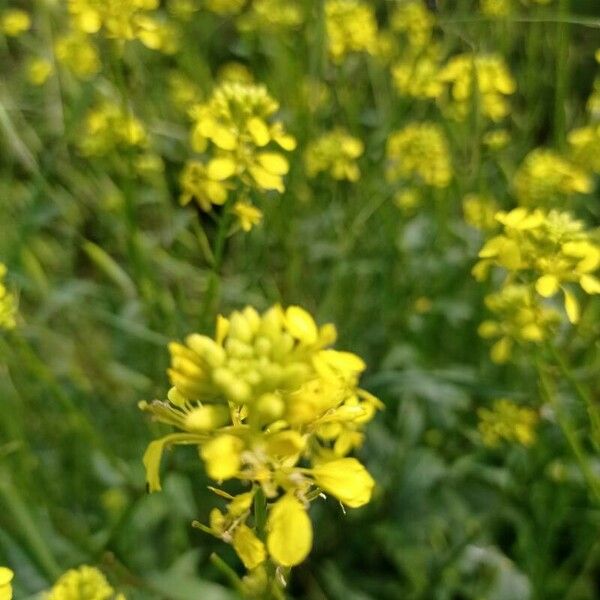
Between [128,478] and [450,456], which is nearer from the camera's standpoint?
[128,478]

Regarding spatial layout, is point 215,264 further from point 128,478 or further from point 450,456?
point 450,456

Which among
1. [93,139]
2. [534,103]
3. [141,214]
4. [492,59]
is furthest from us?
[141,214]

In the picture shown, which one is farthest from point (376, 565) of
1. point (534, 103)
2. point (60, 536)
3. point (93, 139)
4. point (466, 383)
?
point (534, 103)

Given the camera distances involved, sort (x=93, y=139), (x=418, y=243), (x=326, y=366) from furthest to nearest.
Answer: (x=418, y=243) → (x=93, y=139) → (x=326, y=366)

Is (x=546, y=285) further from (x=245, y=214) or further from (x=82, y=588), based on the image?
(x=82, y=588)

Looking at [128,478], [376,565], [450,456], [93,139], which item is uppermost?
[93,139]

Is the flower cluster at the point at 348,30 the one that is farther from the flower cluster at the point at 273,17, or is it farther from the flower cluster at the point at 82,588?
the flower cluster at the point at 82,588

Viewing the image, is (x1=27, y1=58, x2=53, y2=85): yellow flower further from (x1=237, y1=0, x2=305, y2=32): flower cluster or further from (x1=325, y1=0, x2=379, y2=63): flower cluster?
(x1=325, y1=0, x2=379, y2=63): flower cluster
